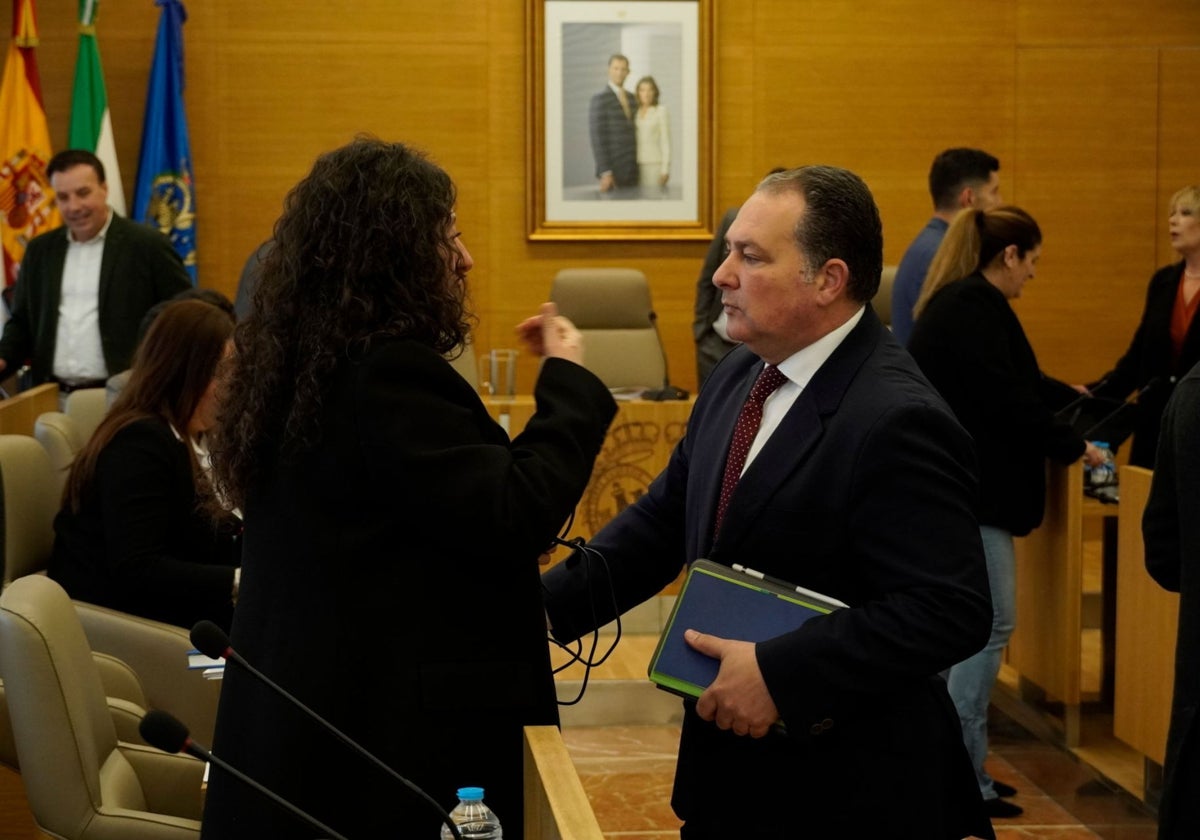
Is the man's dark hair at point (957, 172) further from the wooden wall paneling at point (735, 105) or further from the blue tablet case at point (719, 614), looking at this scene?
the blue tablet case at point (719, 614)

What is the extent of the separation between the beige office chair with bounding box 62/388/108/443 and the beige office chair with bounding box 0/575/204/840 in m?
2.78

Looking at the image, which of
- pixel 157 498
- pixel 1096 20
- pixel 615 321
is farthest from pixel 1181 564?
pixel 1096 20

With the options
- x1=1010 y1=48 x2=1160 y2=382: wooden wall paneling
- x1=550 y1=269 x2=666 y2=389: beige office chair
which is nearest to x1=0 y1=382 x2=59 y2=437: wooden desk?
x1=550 y1=269 x2=666 y2=389: beige office chair

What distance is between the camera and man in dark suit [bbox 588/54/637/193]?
799cm

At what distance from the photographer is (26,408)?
508 cm

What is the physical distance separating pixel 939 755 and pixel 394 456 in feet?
2.58

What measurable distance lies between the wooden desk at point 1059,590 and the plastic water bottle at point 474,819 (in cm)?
332

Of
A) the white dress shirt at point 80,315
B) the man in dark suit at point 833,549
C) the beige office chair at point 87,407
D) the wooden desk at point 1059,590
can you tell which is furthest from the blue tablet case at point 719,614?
the white dress shirt at point 80,315

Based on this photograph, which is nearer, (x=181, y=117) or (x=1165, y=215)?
(x=181, y=117)

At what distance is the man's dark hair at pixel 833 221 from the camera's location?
1983 mm

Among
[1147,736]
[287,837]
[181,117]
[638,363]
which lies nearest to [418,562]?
[287,837]

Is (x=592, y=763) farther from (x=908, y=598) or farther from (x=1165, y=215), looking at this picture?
(x=1165, y=215)

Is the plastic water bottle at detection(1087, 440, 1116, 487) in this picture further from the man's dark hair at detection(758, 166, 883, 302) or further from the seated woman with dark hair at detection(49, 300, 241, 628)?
the man's dark hair at detection(758, 166, 883, 302)

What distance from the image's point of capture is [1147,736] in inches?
163
